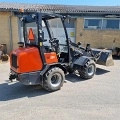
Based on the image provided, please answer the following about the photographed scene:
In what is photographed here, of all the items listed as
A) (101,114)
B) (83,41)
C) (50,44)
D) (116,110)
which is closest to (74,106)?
(101,114)

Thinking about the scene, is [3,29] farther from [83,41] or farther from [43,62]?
[43,62]

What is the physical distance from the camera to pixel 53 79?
580cm

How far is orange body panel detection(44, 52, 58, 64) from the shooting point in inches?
218

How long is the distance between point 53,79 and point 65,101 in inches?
42.1

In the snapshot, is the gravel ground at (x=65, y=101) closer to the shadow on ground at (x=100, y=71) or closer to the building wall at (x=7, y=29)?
the shadow on ground at (x=100, y=71)

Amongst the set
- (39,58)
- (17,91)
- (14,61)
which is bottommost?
(17,91)

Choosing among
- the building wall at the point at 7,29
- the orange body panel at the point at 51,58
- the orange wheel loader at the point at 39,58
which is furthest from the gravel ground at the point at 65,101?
the building wall at the point at 7,29

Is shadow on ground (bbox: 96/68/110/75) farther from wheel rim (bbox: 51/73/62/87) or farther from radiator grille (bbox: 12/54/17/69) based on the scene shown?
radiator grille (bbox: 12/54/17/69)

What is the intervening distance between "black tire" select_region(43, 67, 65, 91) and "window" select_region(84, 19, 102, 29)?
8178 mm

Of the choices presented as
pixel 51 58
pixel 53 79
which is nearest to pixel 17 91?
pixel 53 79

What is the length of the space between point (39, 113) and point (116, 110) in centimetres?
187

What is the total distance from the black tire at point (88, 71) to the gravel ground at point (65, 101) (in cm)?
20

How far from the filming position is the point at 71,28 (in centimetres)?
1315

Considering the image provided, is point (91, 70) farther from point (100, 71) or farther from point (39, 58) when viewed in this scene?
point (39, 58)
